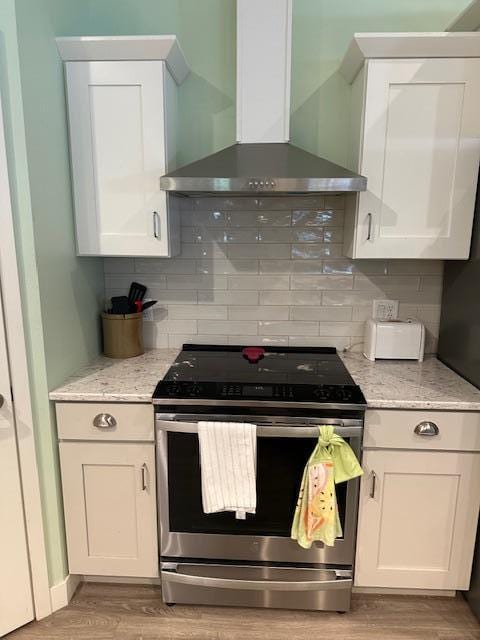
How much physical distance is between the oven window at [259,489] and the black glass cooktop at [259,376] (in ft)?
0.56

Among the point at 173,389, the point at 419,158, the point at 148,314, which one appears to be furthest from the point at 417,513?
the point at 148,314

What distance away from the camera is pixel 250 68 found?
1.86 m

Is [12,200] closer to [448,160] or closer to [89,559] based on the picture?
[89,559]

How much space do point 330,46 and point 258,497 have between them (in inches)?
81.5

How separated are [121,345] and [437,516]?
159cm

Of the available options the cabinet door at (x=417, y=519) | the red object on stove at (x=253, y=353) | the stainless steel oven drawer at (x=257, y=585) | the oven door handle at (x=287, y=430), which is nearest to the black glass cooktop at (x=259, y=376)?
the red object on stove at (x=253, y=353)

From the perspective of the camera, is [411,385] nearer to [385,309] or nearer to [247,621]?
[385,309]

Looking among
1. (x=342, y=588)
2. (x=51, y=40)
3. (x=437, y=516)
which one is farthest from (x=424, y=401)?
(x=51, y=40)

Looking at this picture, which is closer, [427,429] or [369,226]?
[427,429]

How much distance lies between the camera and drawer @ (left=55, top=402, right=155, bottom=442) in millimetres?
1705

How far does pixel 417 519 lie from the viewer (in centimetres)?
175

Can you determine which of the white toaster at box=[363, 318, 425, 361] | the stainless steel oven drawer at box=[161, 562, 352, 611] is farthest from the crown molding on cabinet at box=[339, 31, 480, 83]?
the stainless steel oven drawer at box=[161, 562, 352, 611]

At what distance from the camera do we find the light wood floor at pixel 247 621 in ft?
5.64

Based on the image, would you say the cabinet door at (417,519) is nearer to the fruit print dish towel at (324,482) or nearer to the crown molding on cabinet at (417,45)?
the fruit print dish towel at (324,482)
